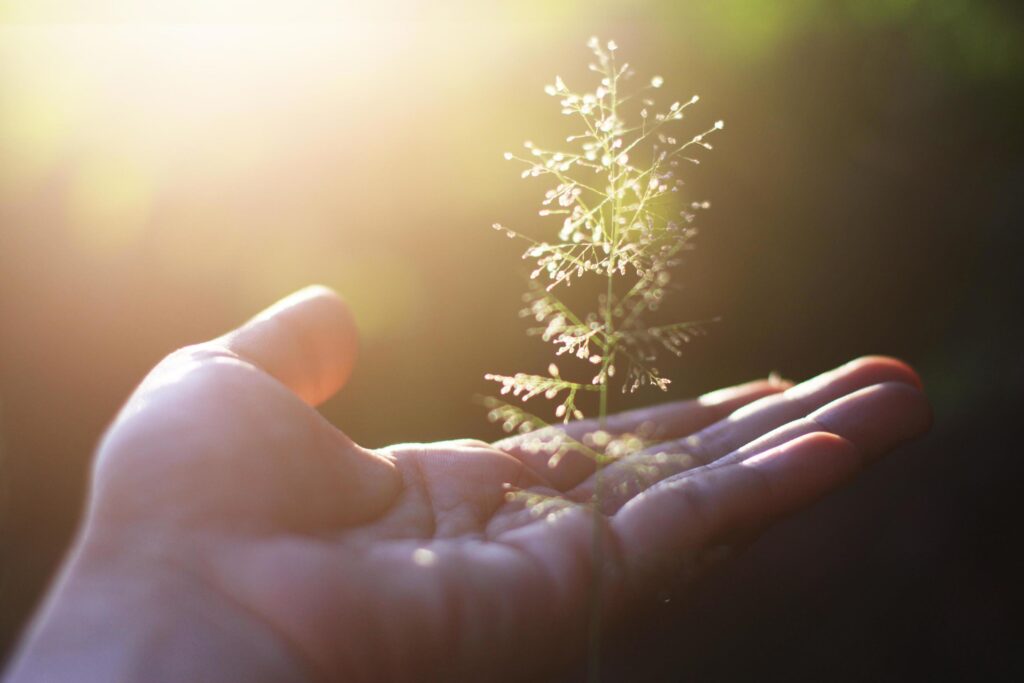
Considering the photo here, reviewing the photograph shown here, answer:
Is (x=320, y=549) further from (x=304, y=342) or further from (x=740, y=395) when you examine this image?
(x=740, y=395)

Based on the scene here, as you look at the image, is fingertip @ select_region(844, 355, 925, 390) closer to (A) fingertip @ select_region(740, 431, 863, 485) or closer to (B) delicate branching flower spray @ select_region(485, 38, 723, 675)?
(A) fingertip @ select_region(740, 431, 863, 485)

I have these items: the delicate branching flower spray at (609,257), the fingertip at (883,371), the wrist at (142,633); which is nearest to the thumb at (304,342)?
the wrist at (142,633)

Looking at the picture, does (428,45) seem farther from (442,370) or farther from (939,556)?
(939,556)

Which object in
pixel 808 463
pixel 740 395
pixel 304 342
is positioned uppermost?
pixel 304 342

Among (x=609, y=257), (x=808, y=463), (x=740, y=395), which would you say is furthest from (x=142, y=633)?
(x=740, y=395)

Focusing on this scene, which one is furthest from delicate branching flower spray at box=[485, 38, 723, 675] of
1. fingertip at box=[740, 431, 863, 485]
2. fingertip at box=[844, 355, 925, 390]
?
fingertip at box=[844, 355, 925, 390]

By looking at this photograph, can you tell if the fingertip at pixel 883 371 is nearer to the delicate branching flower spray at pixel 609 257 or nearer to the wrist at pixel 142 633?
the delicate branching flower spray at pixel 609 257

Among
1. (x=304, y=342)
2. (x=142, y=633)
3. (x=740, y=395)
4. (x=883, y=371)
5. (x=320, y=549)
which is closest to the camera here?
(x=142, y=633)
